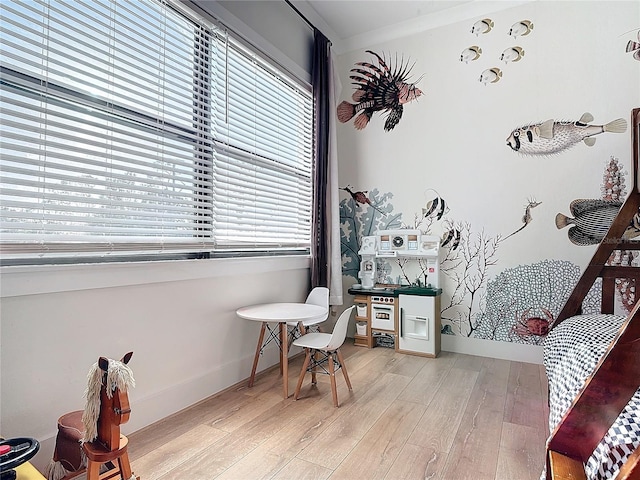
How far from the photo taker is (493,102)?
334cm

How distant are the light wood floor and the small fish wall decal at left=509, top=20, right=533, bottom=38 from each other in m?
2.89

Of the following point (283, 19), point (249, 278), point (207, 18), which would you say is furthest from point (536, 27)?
point (249, 278)

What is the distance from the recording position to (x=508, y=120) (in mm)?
3283

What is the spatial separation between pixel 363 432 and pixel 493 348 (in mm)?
1887

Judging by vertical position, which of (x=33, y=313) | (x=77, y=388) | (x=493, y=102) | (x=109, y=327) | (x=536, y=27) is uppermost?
(x=536, y=27)

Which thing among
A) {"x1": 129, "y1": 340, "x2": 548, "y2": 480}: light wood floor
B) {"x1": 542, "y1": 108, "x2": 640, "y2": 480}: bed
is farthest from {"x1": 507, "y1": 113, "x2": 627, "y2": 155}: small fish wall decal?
{"x1": 542, "y1": 108, "x2": 640, "y2": 480}: bed

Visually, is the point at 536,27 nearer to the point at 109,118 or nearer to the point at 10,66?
the point at 109,118

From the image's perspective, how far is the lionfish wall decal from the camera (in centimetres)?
377

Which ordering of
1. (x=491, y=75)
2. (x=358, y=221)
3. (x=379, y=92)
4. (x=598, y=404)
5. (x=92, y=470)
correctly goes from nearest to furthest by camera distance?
(x=598, y=404)
(x=92, y=470)
(x=491, y=75)
(x=379, y=92)
(x=358, y=221)

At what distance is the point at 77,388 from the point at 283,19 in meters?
3.07

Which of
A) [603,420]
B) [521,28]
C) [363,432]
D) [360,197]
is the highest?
[521,28]

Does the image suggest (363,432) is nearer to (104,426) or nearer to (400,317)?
(104,426)

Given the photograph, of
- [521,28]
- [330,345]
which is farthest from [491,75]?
[330,345]

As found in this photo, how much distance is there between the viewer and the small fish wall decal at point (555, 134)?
2986 millimetres
